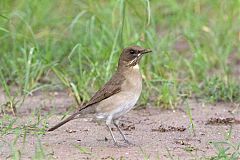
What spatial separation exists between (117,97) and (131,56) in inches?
22.7

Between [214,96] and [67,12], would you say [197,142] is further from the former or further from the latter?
[67,12]

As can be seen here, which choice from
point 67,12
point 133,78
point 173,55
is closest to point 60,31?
point 67,12

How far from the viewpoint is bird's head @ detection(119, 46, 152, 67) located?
8.05 meters

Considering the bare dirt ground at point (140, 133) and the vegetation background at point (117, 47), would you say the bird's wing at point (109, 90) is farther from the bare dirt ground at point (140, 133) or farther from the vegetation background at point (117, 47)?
the vegetation background at point (117, 47)

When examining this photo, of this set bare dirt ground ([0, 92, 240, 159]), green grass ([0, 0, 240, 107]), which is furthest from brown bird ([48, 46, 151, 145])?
green grass ([0, 0, 240, 107])

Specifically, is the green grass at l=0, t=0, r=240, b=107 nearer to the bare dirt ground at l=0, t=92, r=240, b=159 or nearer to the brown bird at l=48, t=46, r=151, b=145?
the bare dirt ground at l=0, t=92, r=240, b=159

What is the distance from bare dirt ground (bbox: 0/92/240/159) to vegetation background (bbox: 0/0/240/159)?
22cm

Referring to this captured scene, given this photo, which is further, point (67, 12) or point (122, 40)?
point (67, 12)

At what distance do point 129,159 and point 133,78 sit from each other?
1205mm

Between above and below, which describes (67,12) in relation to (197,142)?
above

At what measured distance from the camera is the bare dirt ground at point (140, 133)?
7116mm

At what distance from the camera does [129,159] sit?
690 cm

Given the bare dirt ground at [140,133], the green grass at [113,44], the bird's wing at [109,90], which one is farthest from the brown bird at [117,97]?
the green grass at [113,44]

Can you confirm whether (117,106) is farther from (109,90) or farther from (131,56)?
(131,56)
